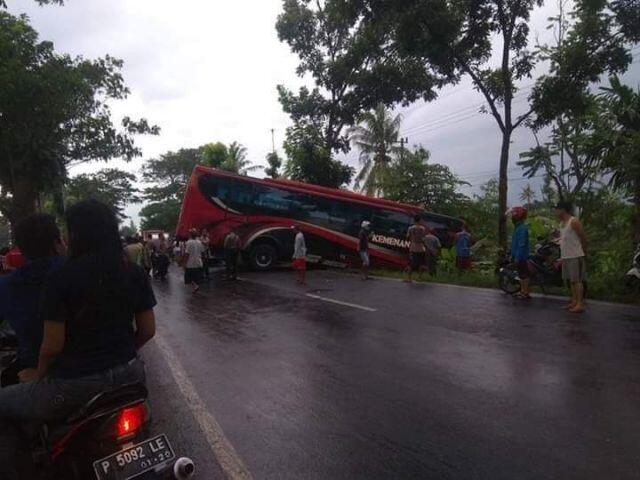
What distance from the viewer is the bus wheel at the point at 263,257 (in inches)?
782

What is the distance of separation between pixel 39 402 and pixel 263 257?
17.1 m

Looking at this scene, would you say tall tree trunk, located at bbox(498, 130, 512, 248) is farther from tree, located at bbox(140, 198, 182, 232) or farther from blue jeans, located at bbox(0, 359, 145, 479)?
tree, located at bbox(140, 198, 182, 232)

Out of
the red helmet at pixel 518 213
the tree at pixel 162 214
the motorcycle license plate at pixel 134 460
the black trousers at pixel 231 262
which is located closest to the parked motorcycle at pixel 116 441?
the motorcycle license plate at pixel 134 460

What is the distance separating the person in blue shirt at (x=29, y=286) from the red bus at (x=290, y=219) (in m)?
16.5

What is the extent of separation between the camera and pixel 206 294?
14.0 m

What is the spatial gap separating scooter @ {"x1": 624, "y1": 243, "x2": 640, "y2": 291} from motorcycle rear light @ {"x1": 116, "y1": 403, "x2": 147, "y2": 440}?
9.18 metres

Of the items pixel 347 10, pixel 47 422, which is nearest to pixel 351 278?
pixel 347 10

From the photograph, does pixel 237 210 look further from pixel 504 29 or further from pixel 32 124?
pixel 504 29

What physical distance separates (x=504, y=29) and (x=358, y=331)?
917cm

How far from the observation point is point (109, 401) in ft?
9.04

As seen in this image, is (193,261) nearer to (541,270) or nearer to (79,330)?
(541,270)

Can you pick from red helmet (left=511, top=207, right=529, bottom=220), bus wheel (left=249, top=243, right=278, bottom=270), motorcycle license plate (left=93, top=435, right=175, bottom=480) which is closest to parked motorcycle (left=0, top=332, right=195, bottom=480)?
motorcycle license plate (left=93, top=435, right=175, bottom=480)

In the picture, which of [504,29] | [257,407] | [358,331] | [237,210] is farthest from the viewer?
[237,210]

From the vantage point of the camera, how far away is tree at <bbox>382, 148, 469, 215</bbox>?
25984 mm
